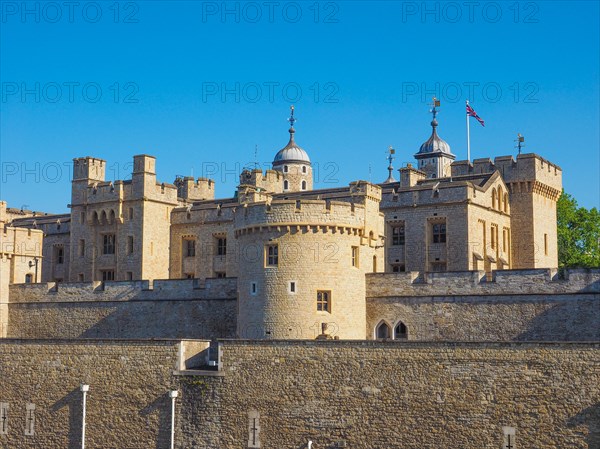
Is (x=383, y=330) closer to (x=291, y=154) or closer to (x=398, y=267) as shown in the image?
(x=398, y=267)

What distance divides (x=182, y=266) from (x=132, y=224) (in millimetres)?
3729

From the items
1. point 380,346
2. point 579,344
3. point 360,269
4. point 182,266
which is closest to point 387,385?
point 380,346

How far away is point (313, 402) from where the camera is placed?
3222cm

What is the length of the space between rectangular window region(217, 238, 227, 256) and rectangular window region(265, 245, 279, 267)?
17.0 meters

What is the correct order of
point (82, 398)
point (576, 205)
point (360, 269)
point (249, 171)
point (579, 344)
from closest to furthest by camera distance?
point (579, 344), point (82, 398), point (360, 269), point (249, 171), point (576, 205)

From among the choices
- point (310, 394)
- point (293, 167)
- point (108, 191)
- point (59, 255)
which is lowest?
point (310, 394)

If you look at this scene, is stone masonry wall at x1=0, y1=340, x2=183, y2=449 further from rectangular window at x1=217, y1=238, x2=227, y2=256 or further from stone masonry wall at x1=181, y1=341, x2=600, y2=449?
rectangular window at x1=217, y1=238, x2=227, y2=256

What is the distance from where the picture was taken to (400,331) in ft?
134

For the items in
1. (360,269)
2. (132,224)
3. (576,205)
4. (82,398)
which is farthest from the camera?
(576,205)

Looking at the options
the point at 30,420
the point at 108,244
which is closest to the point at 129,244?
the point at 108,244

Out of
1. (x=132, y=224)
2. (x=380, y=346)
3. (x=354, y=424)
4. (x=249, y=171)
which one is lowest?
(x=354, y=424)

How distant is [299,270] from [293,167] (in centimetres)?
4941

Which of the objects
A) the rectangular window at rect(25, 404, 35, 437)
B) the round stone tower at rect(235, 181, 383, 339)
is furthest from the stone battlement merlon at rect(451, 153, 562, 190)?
the rectangular window at rect(25, 404, 35, 437)

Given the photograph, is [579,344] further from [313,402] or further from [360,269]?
[360,269]
